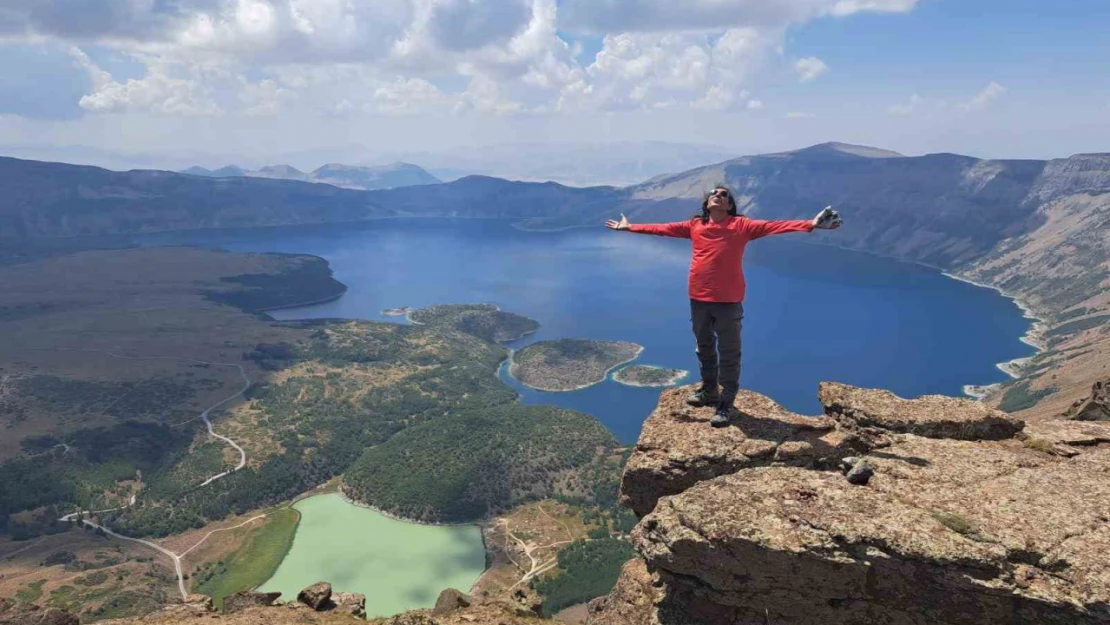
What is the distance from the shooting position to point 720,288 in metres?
17.8

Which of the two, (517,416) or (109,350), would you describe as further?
(109,350)

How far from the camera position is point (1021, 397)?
148 meters

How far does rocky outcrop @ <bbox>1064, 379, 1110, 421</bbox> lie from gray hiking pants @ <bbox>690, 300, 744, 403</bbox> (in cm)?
1545

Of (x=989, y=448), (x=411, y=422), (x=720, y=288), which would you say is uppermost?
(x=720, y=288)

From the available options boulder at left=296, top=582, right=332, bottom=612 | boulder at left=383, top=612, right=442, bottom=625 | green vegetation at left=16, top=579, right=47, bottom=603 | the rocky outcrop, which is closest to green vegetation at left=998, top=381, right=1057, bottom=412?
the rocky outcrop

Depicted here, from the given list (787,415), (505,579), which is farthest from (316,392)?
(787,415)

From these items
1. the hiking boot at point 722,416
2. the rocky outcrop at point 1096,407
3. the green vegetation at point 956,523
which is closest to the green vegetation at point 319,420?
the hiking boot at point 722,416

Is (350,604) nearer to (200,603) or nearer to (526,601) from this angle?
(200,603)

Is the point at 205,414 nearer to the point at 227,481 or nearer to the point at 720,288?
Answer: the point at 227,481

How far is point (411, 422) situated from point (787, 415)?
14338 cm

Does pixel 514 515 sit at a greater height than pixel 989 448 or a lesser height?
lesser

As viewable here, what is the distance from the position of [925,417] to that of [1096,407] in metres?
11.5

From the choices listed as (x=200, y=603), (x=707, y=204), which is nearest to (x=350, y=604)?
(x=200, y=603)

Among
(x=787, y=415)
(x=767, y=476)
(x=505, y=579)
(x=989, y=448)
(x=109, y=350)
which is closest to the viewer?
(x=767, y=476)
